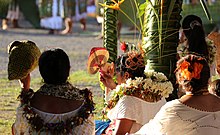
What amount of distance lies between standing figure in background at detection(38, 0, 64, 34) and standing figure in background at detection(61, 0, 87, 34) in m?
0.15

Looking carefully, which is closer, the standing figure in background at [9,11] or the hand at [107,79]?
the hand at [107,79]

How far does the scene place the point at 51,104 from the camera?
384 centimetres

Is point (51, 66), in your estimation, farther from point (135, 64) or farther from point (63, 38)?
point (63, 38)

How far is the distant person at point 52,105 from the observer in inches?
151

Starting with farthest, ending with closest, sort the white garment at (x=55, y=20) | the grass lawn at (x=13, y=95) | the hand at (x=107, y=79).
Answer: the white garment at (x=55, y=20), the grass lawn at (x=13, y=95), the hand at (x=107, y=79)

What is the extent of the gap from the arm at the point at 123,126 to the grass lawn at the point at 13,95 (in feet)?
5.41

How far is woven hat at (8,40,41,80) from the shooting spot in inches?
176

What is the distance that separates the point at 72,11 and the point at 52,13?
609 millimetres

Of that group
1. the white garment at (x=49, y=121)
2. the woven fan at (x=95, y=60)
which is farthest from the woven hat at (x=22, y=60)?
the woven fan at (x=95, y=60)

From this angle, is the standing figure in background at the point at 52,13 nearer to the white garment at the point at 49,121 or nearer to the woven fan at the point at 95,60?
the woven fan at the point at 95,60

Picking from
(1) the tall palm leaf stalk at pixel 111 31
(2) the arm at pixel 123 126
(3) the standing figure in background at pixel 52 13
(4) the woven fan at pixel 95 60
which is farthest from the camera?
(3) the standing figure in background at pixel 52 13

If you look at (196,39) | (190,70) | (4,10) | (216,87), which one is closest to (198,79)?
(190,70)

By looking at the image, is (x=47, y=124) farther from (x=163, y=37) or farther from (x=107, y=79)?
(x=163, y=37)

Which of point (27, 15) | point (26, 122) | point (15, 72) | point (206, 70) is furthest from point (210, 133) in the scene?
point (27, 15)
